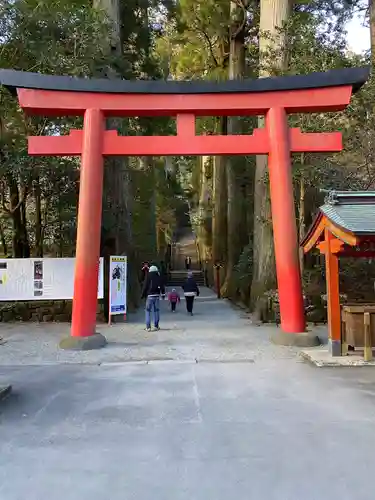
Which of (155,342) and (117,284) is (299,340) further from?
(117,284)

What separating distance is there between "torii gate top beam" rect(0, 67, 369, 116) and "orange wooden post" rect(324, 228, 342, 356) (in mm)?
3361

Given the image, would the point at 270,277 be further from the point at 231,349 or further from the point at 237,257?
the point at 237,257

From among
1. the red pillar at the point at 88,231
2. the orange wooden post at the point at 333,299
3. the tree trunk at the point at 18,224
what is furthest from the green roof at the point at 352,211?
the tree trunk at the point at 18,224

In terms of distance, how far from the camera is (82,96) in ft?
34.6

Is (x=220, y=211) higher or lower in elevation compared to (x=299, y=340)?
higher

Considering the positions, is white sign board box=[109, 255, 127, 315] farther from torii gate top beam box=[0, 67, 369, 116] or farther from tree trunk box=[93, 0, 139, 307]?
torii gate top beam box=[0, 67, 369, 116]

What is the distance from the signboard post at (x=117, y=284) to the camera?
13.1 metres

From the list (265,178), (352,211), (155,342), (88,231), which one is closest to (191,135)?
(88,231)

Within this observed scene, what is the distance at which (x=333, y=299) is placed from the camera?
8977 mm

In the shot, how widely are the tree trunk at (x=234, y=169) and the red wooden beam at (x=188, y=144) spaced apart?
36.2 feet

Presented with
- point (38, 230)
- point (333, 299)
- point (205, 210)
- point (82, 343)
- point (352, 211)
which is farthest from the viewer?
point (205, 210)

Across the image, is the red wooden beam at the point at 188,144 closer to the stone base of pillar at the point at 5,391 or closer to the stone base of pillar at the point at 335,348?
the stone base of pillar at the point at 335,348

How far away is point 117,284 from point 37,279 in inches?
86.6

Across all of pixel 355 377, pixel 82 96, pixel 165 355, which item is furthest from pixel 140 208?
pixel 355 377
